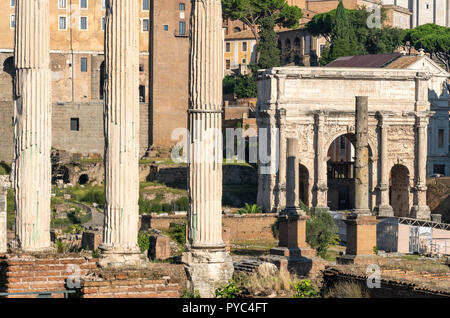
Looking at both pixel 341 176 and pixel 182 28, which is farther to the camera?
pixel 182 28

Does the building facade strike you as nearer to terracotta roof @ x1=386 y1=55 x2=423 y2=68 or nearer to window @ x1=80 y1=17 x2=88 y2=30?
window @ x1=80 y1=17 x2=88 y2=30

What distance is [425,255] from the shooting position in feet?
126

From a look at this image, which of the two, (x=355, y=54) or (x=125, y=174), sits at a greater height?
(x=355, y=54)

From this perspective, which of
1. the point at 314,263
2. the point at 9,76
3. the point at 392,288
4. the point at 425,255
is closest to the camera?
the point at 392,288

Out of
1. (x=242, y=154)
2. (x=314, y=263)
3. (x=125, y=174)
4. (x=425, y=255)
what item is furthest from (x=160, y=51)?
(x=125, y=174)

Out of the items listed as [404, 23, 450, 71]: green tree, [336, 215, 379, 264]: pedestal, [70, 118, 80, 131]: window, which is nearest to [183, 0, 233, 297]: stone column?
[336, 215, 379, 264]: pedestal

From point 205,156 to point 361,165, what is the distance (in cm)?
606

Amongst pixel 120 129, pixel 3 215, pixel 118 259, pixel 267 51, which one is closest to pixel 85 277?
pixel 118 259

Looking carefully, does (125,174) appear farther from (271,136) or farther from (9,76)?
(9,76)

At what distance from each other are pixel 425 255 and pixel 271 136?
16425 mm

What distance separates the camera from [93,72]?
7206cm

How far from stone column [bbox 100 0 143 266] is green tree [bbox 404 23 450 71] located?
69.1 meters

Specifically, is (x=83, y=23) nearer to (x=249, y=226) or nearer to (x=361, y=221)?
(x=249, y=226)

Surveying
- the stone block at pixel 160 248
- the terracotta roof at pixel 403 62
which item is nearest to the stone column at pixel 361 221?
the stone block at pixel 160 248
